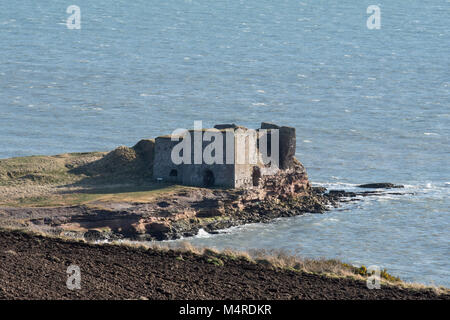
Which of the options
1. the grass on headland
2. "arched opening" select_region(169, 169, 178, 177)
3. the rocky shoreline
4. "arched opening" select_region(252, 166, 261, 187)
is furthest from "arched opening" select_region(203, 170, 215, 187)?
the grass on headland

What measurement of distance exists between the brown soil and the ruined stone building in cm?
3313

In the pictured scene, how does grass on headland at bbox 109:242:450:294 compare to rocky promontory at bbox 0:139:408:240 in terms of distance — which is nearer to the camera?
grass on headland at bbox 109:242:450:294

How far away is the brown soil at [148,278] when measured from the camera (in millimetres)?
34875

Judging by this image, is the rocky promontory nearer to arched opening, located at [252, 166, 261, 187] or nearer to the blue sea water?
arched opening, located at [252, 166, 261, 187]

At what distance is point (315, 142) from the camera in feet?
412

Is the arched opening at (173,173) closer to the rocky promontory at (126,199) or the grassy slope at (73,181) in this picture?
the rocky promontory at (126,199)

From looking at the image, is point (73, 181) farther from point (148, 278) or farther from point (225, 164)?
point (148, 278)

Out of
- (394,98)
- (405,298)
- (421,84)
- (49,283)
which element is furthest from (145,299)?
(421,84)

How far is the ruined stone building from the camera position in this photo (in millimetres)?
77688

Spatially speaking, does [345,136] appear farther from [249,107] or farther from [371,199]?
[371,199]

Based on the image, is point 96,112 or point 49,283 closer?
point 49,283

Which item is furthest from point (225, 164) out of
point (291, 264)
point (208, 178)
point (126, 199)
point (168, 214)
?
point (291, 264)

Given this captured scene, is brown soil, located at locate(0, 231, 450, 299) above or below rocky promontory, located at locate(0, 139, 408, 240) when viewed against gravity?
above
